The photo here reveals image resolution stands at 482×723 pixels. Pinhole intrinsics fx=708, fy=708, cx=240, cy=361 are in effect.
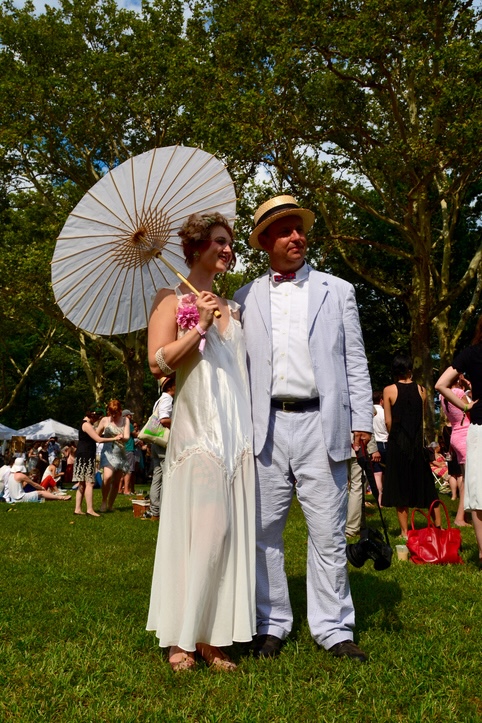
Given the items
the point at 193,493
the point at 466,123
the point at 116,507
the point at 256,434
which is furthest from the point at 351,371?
the point at 466,123

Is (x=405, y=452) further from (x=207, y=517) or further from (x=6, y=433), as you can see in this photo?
(x=6, y=433)

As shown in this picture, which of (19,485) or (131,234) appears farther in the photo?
(19,485)

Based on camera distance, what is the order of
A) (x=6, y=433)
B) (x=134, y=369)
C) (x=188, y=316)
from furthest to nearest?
(x=6, y=433), (x=134, y=369), (x=188, y=316)

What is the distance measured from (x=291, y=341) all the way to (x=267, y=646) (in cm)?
175

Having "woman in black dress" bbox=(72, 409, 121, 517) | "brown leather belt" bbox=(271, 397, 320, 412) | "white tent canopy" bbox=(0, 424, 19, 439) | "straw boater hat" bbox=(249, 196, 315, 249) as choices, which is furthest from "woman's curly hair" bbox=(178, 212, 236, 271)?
"white tent canopy" bbox=(0, 424, 19, 439)

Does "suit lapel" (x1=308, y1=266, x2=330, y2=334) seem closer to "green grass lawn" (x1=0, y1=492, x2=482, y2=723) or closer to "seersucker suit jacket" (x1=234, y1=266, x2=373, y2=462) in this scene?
"seersucker suit jacket" (x1=234, y1=266, x2=373, y2=462)

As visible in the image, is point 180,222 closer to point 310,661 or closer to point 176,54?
point 310,661

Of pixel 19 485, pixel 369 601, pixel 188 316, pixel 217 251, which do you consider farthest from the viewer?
pixel 19 485

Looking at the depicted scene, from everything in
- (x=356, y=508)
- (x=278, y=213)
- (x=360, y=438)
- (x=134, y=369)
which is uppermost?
(x=134, y=369)

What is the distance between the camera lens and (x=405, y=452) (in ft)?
28.0

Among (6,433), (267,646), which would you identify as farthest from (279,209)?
(6,433)

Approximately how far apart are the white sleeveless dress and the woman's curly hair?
1.90 ft

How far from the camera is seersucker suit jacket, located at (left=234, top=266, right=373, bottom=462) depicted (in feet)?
13.4

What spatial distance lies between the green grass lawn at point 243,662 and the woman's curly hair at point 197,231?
2.34 metres
